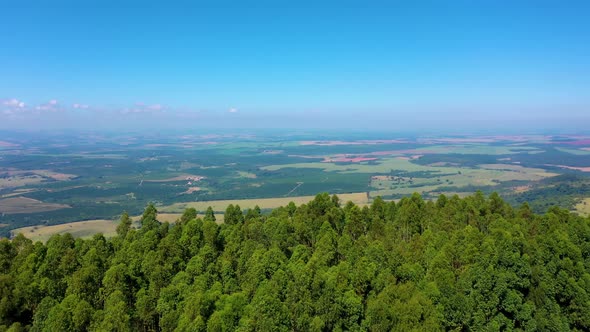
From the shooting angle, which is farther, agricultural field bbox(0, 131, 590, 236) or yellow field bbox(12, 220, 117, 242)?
agricultural field bbox(0, 131, 590, 236)

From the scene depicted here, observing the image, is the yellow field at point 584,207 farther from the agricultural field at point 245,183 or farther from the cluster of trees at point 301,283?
the cluster of trees at point 301,283

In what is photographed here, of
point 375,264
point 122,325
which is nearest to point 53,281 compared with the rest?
point 122,325

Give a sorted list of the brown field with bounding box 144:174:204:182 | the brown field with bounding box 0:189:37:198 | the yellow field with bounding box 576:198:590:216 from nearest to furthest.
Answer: the yellow field with bounding box 576:198:590:216 < the brown field with bounding box 0:189:37:198 < the brown field with bounding box 144:174:204:182

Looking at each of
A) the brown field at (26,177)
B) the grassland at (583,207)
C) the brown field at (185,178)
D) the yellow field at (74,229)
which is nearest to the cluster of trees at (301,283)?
the yellow field at (74,229)

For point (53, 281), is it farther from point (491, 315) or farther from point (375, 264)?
point (491, 315)

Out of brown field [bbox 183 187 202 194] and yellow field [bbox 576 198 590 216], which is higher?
yellow field [bbox 576 198 590 216]

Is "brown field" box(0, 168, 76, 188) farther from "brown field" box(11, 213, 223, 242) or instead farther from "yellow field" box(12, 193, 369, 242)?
"yellow field" box(12, 193, 369, 242)

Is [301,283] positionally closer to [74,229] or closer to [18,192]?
[74,229]

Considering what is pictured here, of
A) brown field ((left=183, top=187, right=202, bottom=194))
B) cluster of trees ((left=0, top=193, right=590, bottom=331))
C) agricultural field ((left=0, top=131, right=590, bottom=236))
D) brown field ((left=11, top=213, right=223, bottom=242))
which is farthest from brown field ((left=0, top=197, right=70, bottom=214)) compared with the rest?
cluster of trees ((left=0, top=193, right=590, bottom=331))
